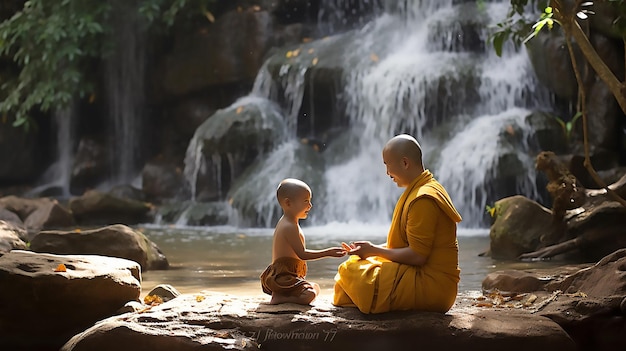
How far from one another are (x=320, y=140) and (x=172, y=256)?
656 centimetres

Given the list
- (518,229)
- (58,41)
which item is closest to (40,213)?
(58,41)

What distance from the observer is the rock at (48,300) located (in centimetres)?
421

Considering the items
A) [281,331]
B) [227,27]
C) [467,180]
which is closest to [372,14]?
[227,27]

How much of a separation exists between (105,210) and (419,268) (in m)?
10.8

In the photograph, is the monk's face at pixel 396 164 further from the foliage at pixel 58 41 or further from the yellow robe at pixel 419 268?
the foliage at pixel 58 41

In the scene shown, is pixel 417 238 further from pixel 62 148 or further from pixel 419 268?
pixel 62 148

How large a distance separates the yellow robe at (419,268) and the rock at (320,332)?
7 centimetres

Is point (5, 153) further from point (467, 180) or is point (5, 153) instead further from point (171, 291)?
point (171, 291)

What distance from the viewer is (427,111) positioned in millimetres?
13430

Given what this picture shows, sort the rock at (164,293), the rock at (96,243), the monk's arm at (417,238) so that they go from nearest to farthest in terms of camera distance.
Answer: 1. the monk's arm at (417,238)
2. the rock at (164,293)
3. the rock at (96,243)

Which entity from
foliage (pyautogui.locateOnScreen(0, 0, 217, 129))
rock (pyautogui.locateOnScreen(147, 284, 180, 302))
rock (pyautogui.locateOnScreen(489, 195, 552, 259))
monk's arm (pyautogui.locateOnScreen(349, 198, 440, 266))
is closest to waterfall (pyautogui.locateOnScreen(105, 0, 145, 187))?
foliage (pyautogui.locateOnScreen(0, 0, 217, 129))

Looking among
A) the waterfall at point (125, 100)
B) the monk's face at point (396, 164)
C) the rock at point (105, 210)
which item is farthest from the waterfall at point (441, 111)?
the monk's face at point (396, 164)

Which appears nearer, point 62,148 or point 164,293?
point 164,293

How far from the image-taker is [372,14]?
17.1 metres
